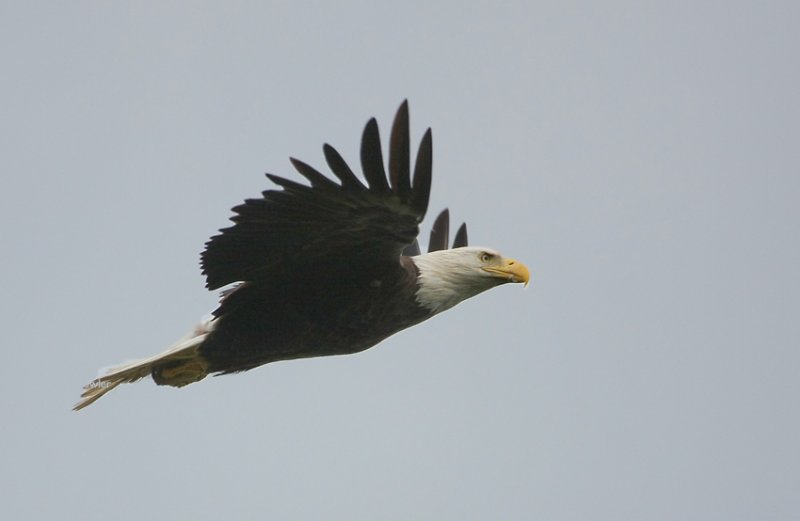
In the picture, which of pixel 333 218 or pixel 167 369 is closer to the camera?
pixel 333 218

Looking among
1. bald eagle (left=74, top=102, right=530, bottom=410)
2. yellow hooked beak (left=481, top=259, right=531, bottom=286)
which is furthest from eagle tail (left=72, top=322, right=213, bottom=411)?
yellow hooked beak (left=481, top=259, right=531, bottom=286)

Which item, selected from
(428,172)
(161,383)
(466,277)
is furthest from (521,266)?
(161,383)

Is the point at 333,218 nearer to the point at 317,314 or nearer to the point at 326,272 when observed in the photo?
the point at 326,272

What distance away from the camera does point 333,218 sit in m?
6.13

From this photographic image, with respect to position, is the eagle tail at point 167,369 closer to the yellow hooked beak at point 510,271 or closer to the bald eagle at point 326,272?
the bald eagle at point 326,272

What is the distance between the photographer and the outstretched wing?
5.83 meters

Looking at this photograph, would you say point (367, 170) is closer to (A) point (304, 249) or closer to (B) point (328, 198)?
(B) point (328, 198)

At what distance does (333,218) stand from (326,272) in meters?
0.44

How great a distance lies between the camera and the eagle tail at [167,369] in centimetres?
684

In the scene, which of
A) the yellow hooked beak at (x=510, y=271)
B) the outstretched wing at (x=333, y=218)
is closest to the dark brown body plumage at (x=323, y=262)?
the outstretched wing at (x=333, y=218)

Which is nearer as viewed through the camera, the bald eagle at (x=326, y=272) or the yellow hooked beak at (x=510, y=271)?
the bald eagle at (x=326, y=272)

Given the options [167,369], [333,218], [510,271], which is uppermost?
[333,218]

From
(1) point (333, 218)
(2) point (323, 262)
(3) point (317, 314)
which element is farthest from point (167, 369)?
(1) point (333, 218)

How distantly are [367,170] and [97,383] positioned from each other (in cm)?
249
